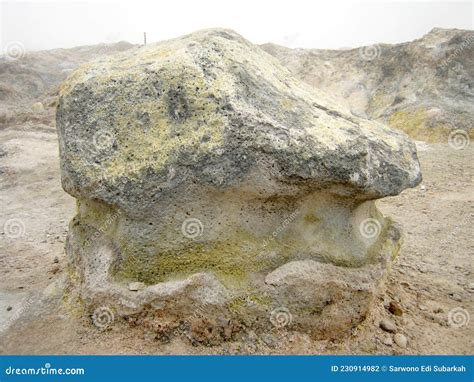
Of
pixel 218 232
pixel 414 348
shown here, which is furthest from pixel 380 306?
pixel 218 232

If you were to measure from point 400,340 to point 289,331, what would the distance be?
1.06 metres

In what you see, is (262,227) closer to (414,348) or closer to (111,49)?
(414,348)

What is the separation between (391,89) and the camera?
13758 mm

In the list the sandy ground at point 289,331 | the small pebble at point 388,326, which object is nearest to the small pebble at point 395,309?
the sandy ground at point 289,331

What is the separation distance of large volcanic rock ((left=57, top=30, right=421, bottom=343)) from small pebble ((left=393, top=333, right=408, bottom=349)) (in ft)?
1.25

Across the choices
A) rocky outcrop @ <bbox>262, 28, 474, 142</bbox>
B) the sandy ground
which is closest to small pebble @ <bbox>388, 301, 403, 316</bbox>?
the sandy ground

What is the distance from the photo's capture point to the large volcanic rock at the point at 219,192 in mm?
3979

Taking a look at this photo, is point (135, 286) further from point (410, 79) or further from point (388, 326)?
point (410, 79)

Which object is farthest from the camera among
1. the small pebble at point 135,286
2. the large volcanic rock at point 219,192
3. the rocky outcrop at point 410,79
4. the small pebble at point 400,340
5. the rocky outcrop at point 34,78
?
the rocky outcrop at point 34,78

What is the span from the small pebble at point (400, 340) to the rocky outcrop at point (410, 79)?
25.8ft

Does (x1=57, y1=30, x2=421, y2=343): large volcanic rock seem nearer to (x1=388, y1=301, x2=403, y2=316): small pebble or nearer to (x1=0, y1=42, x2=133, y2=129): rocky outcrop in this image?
(x1=388, y1=301, x2=403, y2=316): small pebble

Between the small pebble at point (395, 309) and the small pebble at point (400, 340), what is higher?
the small pebble at point (395, 309)

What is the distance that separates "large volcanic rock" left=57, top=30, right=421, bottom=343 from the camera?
398 cm

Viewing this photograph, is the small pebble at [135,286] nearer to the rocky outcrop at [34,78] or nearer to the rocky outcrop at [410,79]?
the rocky outcrop at [410,79]
